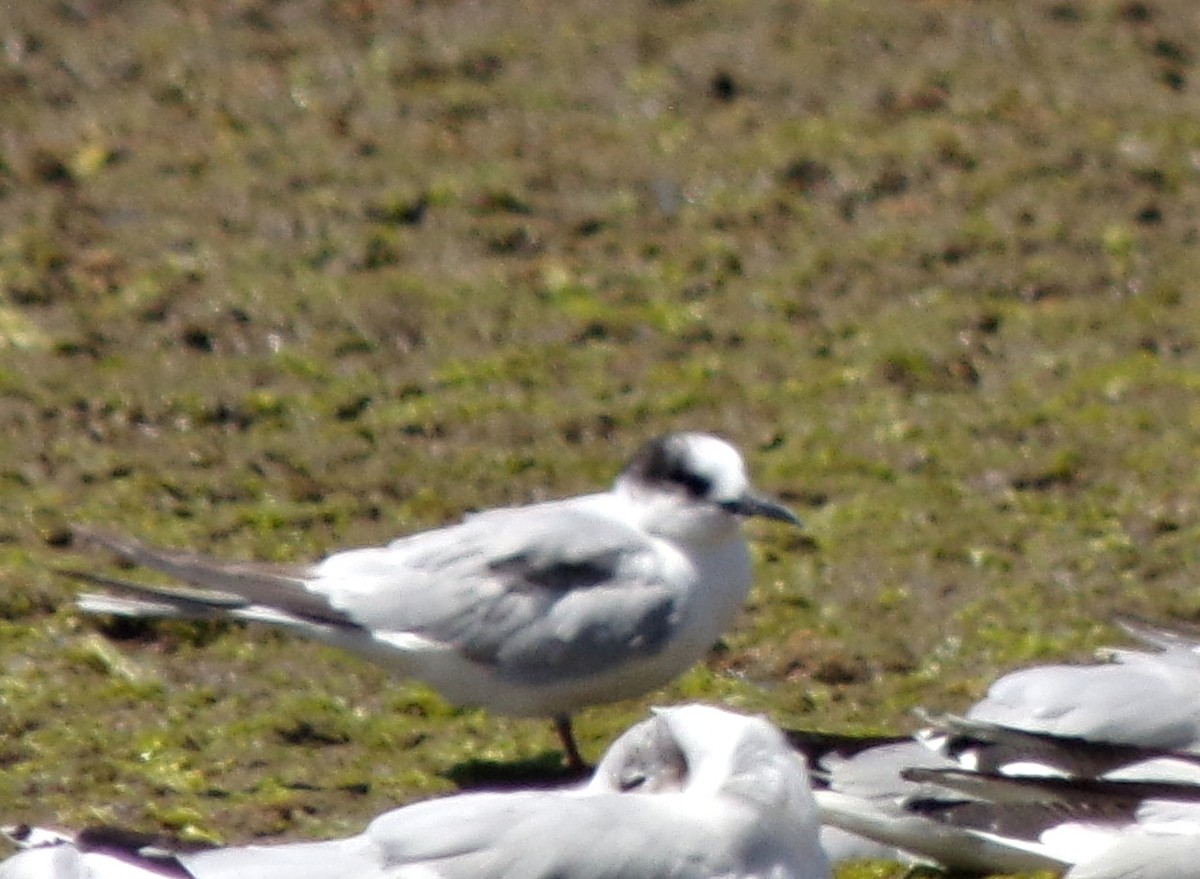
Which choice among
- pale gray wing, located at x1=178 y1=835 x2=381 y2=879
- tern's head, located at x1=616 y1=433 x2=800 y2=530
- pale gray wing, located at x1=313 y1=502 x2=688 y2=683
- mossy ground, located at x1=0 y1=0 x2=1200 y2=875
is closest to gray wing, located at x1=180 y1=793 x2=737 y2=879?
pale gray wing, located at x1=178 y1=835 x2=381 y2=879

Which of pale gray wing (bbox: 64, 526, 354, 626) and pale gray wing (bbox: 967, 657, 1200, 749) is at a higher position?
pale gray wing (bbox: 64, 526, 354, 626)

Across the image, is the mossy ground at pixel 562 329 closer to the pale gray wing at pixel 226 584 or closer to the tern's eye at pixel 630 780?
the pale gray wing at pixel 226 584

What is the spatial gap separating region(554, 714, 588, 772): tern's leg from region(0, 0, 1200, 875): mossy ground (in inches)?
7.0

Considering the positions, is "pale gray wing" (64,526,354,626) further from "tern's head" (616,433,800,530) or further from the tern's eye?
the tern's eye

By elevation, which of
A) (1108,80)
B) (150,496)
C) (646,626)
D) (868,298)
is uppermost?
(1108,80)

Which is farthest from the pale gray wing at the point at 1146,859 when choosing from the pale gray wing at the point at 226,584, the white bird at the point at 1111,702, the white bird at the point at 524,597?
the pale gray wing at the point at 226,584

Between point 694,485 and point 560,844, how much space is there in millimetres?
1863

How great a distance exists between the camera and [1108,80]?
10.2 metres

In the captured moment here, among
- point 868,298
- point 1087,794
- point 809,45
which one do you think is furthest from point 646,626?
point 809,45

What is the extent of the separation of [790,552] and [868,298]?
1.74 meters

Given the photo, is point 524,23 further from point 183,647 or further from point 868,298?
point 183,647

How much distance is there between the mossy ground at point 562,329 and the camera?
20.3 ft

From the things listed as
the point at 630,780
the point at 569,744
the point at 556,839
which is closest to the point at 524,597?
the point at 569,744

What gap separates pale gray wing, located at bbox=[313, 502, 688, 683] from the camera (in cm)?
570
